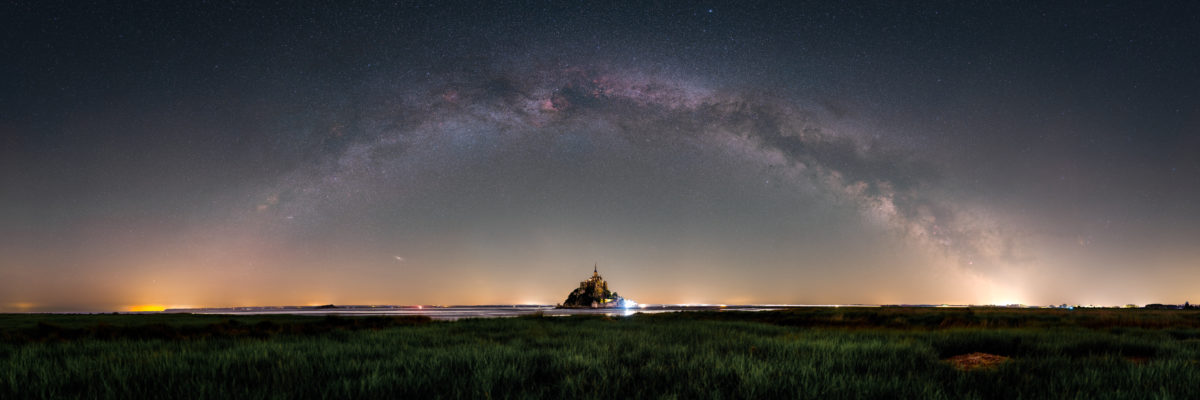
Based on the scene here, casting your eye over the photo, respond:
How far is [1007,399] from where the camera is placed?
5645mm

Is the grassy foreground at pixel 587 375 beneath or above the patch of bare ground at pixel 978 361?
above

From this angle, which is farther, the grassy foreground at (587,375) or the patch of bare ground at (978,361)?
the patch of bare ground at (978,361)

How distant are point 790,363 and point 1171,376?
474 cm

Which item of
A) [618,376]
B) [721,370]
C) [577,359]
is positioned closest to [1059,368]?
[721,370]

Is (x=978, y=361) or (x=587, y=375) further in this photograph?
(x=978, y=361)

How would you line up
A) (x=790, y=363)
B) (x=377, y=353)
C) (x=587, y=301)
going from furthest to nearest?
(x=587, y=301)
(x=377, y=353)
(x=790, y=363)

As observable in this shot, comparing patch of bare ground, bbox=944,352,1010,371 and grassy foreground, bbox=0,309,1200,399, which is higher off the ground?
grassy foreground, bbox=0,309,1200,399

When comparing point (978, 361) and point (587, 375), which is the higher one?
point (587, 375)

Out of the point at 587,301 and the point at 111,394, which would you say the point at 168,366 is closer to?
the point at 111,394

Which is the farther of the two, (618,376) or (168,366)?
(168,366)

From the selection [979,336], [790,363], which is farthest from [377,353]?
[979,336]

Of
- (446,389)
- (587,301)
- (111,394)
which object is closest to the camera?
(111,394)

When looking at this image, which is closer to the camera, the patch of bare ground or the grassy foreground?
the grassy foreground

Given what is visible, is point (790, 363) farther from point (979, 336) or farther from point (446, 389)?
point (979, 336)
